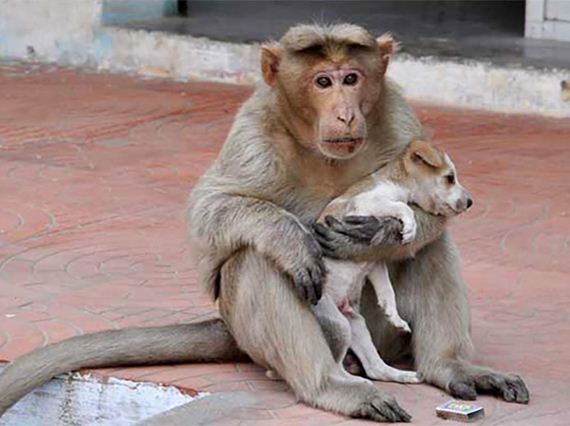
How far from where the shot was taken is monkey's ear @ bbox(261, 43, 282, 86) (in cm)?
483

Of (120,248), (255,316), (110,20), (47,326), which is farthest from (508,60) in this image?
(255,316)

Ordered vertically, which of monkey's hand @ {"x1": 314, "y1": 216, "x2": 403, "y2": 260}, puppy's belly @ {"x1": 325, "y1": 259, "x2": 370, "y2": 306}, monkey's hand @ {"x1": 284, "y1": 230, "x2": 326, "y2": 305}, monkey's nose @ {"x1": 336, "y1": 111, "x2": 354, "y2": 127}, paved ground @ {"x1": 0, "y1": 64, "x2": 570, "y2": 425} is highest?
monkey's nose @ {"x1": 336, "y1": 111, "x2": 354, "y2": 127}

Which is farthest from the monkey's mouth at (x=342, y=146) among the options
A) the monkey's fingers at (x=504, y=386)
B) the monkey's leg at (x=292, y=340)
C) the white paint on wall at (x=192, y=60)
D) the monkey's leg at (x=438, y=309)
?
the white paint on wall at (x=192, y=60)

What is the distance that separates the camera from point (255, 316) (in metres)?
4.80

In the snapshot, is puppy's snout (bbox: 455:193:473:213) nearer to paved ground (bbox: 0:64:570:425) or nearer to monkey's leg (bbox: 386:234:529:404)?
monkey's leg (bbox: 386:234:529:404)

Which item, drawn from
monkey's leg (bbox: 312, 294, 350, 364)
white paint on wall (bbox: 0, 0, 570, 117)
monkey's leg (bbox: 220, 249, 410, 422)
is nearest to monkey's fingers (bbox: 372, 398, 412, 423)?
monkey's leg (bbox: 220, 249, 410, 422)

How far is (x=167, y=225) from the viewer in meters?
7.42

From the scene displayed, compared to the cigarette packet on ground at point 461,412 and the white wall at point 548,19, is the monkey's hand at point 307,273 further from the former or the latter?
the white wall at point 548,19

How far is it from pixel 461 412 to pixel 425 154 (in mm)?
768

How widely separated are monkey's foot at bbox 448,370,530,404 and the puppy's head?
50cm

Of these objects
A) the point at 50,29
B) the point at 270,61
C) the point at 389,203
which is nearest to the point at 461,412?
the point at 389,203

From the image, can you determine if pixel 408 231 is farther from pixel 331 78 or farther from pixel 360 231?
pixel 331 78

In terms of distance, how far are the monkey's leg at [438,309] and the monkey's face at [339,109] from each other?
50cm

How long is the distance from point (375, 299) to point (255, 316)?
49 centimetres
